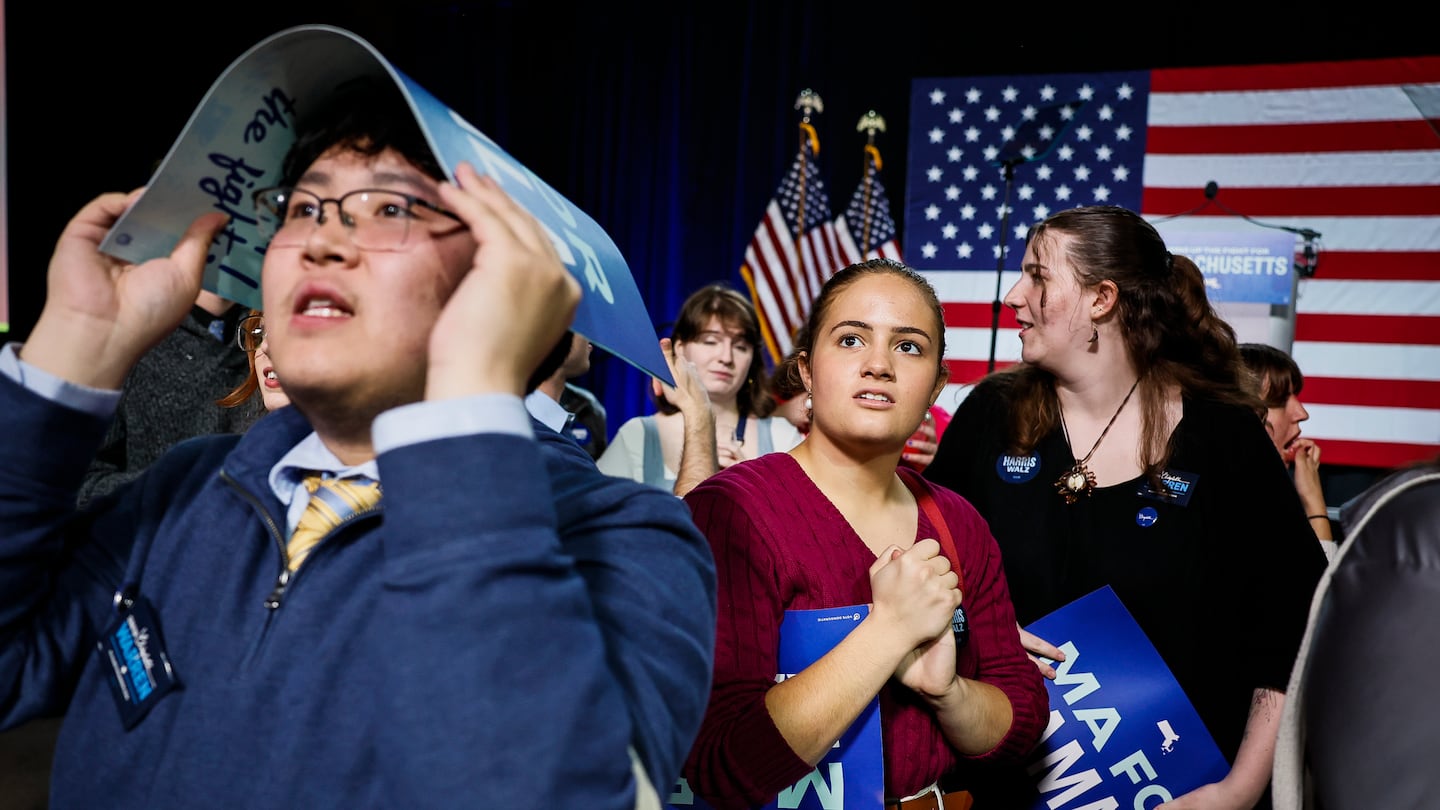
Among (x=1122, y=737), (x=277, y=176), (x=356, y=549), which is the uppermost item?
(x=277, y=176)

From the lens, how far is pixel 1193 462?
209 centimetres

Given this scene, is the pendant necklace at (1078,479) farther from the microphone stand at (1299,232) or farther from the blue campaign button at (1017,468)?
the microphone stand at (1299,232)

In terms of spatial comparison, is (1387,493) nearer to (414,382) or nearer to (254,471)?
(414,382)

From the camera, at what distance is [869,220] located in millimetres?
6375

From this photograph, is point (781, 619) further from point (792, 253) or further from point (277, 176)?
point (792, 253)

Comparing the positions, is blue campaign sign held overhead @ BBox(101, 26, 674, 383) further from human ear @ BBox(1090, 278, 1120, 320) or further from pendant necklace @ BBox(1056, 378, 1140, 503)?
human ear @ BBox(1090, 278, 1120, 320)

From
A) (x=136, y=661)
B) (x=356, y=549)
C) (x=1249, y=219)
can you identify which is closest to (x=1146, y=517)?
(x=356, y=549)

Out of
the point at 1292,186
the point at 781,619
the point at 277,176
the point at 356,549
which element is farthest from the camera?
the point at 1292,186

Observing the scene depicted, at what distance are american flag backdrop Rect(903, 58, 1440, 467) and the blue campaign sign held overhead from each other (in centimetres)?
475

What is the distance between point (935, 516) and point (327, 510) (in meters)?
1.09

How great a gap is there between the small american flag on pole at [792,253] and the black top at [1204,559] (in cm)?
428

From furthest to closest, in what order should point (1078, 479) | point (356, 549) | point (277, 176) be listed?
point (1078, 479) → point (277, 176) → point (356, 549)

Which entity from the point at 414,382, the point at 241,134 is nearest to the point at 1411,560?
the point at 414,382

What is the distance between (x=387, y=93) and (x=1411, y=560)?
1110 mm
